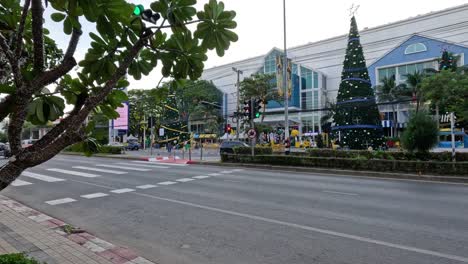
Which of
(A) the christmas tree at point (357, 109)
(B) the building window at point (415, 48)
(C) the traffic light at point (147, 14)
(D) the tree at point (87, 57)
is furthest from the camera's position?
(B) the building window at point (415, 48)

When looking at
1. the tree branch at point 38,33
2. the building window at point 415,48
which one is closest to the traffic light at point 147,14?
the tree branch at point 38,33

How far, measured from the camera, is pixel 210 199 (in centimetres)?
919

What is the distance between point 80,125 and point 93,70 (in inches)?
15.4

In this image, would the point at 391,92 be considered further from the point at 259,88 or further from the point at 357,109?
the point at 357,109

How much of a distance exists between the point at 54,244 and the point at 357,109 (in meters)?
27.8

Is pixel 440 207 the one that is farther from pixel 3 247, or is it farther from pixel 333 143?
pixel 333 143

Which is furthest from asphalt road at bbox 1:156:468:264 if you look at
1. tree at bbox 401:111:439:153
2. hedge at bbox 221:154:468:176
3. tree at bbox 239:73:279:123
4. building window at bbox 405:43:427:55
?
building window at bbox 405:43:427:55

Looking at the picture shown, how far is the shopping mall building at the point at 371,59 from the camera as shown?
46.6 m

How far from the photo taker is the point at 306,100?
58.5 m

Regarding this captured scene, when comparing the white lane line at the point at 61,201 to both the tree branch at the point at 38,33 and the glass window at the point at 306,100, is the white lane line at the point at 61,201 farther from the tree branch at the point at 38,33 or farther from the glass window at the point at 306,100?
the glass window at the point at 306,100

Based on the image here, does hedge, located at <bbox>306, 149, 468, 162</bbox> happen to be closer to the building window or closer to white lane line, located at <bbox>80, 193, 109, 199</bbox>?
white lane line, located at <bbox>80, 193, 109, 199</bbox>

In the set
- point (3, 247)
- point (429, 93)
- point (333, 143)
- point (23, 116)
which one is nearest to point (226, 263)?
point (3, 247)

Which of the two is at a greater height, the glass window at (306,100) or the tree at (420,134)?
the glass window at (306,100)

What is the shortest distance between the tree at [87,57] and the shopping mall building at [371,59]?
154 ft
